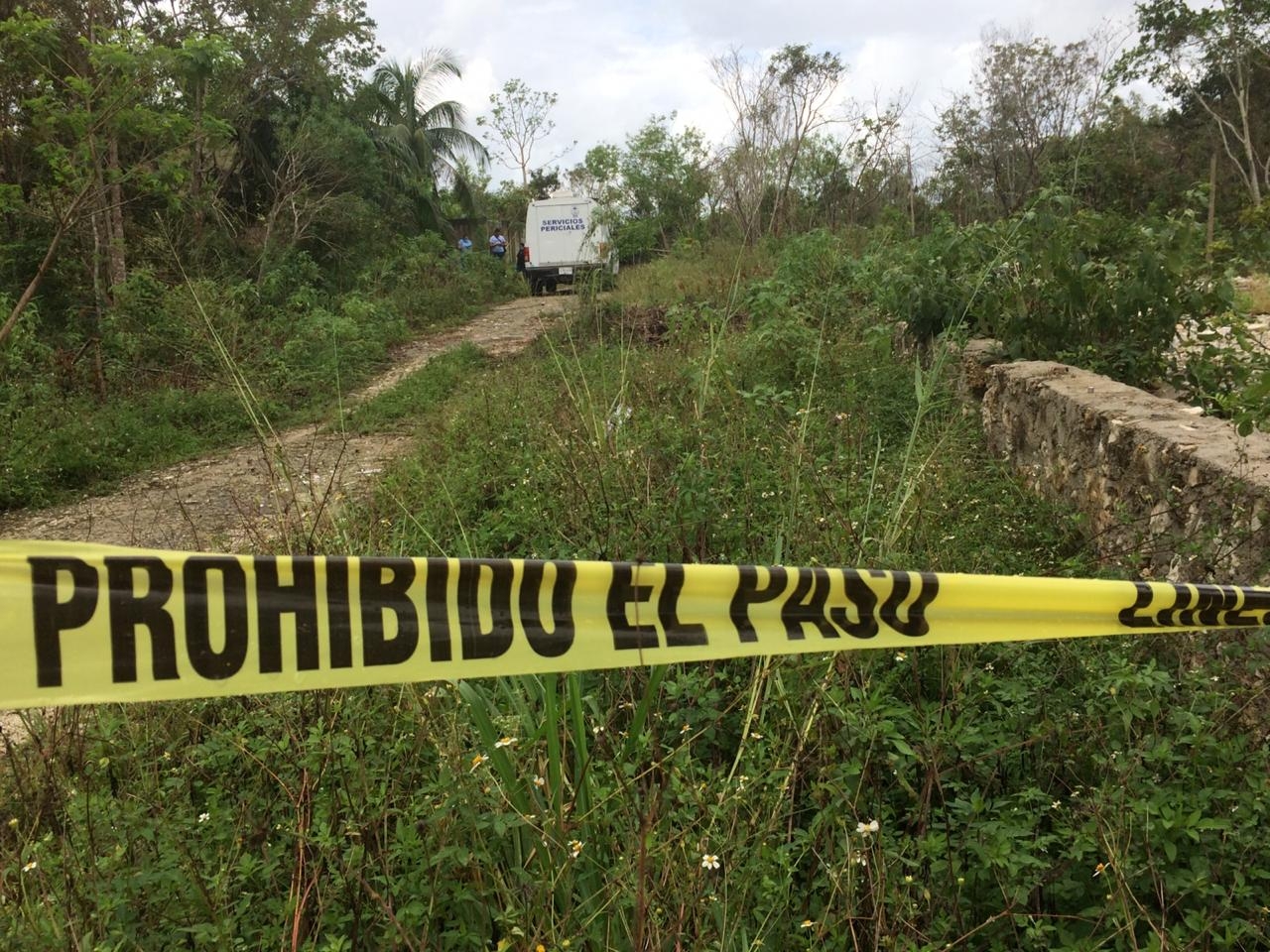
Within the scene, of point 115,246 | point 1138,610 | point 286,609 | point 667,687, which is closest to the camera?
point 286,609

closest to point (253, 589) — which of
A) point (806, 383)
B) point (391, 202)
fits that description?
point (806, 383)

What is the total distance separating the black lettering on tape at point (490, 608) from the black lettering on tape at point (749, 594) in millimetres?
436

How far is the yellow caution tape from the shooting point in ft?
4.65

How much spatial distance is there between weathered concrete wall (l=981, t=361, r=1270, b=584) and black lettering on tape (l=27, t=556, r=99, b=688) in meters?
2.73

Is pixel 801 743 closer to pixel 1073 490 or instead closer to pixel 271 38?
pixel 1073 490

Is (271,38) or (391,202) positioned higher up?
(271,38)

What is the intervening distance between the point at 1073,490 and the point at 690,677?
92.3 inches

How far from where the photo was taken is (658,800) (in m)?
1.90

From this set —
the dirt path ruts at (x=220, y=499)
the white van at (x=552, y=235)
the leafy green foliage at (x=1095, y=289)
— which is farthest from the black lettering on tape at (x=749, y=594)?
the white van at (x=552, y=235)

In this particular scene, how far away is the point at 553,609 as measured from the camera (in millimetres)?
1622

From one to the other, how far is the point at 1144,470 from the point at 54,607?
3.31m

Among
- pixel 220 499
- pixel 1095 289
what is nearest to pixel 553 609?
pixel 1095 289

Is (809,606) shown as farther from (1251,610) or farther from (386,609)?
(1251,610)

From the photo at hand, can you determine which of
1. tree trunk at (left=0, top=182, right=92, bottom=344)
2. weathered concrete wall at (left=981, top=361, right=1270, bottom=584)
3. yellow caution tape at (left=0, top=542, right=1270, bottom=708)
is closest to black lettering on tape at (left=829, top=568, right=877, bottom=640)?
yellow caution tape at (left=0, top=542, right=1270, bottom=708)
